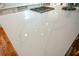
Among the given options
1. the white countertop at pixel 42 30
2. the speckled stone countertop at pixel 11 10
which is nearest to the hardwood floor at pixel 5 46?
the white countertop at pixel 42 30

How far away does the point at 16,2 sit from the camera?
0.87 meters

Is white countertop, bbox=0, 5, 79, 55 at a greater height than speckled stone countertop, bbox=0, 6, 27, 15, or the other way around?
speckled stone countertop, bbox=0, 6, 27, 15

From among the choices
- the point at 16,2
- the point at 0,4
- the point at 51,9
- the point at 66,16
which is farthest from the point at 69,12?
the point at 0,4

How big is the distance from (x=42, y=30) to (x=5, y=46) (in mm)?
296

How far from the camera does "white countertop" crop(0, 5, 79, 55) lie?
88 centimetres

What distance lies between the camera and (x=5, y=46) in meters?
0.90

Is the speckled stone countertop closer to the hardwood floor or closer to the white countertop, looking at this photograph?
the white countertop

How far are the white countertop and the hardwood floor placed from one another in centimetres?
3

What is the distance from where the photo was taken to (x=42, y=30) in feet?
3.01

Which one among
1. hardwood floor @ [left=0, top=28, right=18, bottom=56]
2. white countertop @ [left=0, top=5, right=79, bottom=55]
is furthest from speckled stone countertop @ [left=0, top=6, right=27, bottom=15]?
hardwood floor @ [left=0, top=28, right=18, bottom=56]

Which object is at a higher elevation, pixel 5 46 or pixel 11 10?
pixel 11 10

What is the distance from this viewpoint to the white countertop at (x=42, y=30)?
0.88 metres

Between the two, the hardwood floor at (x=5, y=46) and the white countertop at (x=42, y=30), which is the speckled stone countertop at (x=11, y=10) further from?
the hardwood floor at (x=5, y=46)

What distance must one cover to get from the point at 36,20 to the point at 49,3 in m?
0.16
